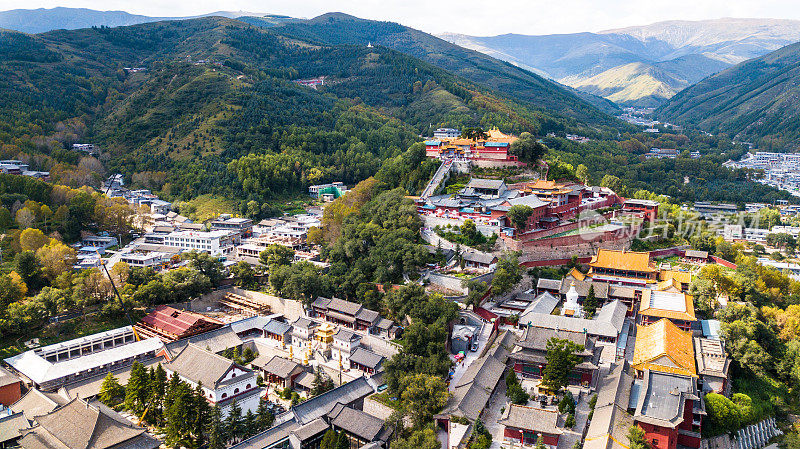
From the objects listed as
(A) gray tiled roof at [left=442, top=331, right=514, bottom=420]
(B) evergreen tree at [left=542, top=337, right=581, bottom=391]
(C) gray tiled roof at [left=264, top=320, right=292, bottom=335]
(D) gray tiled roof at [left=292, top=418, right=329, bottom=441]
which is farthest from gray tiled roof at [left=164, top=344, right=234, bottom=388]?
(B) evergreen tree at [left=542, top=337, right=581, bottom=391]

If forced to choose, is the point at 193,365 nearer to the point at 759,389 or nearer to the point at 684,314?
the point at 684,314

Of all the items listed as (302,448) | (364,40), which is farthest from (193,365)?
(364,40)

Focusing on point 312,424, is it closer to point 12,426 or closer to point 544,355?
point 544,355

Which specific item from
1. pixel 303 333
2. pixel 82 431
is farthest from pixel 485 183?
pixel 82 431

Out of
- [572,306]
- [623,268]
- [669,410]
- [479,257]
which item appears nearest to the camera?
[669,410]

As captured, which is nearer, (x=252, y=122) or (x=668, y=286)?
(x=668, y=286)

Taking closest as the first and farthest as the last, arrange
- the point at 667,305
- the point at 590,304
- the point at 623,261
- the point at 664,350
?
the point at 664,350 < the point at 667,305 < the point at 590,304 < the point at 623,261

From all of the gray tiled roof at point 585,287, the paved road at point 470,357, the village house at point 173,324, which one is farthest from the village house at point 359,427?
the gray tiled roof at point 585,287

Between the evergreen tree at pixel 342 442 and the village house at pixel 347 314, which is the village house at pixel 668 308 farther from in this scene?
the evergreen tree at pixel 342 442
